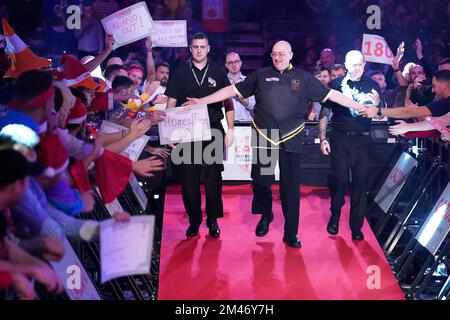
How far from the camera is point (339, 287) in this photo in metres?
6.54

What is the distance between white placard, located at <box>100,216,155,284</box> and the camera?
4461 millimetres

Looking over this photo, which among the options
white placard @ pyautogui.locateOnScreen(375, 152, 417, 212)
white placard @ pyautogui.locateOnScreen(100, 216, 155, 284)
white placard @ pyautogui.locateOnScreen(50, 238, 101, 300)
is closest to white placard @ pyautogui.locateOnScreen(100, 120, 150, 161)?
white placard @ pyautogui.locateOnScreen(50, 238, 101, 300)

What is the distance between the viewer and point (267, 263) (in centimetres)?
711

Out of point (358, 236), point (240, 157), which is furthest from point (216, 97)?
point (240, 157)

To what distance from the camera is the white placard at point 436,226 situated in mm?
6730

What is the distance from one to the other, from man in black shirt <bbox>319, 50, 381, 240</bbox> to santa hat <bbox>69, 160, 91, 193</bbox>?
312cm

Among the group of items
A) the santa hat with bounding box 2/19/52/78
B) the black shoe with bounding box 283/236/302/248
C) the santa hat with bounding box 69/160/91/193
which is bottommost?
the black shoe with bounding box 283/236/302/248

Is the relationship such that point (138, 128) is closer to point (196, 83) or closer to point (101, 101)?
point (101, 101)

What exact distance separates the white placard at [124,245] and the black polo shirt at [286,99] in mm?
3160

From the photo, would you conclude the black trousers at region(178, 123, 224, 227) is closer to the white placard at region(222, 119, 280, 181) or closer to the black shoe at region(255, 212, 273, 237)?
the black shoe at region(255, 212, 273, 237)

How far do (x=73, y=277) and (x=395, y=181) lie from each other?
4499 mm

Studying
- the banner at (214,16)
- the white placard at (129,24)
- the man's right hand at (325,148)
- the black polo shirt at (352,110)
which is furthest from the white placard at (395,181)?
the banner at (214,16)
